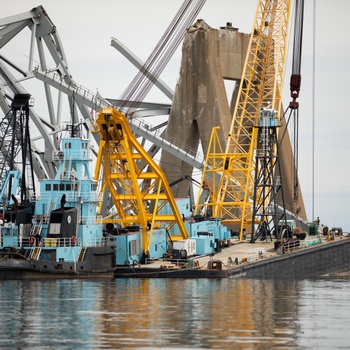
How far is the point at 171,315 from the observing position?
62.8m

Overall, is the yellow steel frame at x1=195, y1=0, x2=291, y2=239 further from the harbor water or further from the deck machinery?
the harbor water

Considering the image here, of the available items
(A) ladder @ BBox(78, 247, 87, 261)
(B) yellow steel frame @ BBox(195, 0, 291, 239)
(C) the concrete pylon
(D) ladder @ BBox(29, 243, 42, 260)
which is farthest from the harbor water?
(C) the concrete pylon

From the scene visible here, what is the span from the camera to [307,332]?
187 feet

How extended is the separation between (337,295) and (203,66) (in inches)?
2466

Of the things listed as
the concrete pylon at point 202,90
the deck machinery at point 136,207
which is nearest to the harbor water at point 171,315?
the deck machinery at point 136,207

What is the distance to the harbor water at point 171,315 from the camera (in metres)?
54.1

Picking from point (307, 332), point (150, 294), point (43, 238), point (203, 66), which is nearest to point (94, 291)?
point (150, 294)

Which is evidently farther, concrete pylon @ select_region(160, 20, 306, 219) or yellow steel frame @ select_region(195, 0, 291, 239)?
concrete pylon @ select_region(160, 20, 306, 219)

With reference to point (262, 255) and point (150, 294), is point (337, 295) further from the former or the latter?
point (262, 255)

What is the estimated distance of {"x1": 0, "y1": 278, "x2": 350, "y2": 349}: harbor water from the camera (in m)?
54.1

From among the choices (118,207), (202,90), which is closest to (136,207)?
(118,207)

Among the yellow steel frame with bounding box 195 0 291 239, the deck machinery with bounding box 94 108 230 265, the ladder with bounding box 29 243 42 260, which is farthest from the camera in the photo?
the yellow steel frame with bounding box 195 0 291 239

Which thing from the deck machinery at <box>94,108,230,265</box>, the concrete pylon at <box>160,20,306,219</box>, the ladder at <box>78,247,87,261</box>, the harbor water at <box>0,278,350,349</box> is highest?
the concrete pylon at <box>160,20,306,219</box>

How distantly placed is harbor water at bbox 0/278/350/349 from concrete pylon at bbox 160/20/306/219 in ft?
171
